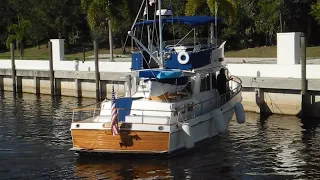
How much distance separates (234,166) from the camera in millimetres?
19953

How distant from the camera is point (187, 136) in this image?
2041 centimetres

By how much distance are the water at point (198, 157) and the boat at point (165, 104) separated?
1.81 ft

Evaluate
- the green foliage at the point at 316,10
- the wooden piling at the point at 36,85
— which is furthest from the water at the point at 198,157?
the green foliage at the point at 316,10

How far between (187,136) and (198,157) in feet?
3.63

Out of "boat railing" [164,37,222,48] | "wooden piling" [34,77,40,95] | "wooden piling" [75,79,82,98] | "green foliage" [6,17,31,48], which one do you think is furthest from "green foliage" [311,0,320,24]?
"green foliage" [6,17,31,48]

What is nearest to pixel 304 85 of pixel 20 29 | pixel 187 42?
pixel 187 42

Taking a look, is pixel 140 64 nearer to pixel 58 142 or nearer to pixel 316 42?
pixel 58 142

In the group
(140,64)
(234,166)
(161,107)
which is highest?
(140,64)

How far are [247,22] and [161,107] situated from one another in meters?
39.1

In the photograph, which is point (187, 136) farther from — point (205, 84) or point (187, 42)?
point (187, 42)

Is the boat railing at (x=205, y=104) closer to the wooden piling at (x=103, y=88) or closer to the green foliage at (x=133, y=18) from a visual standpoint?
the green foliage at (x=133, y=18)

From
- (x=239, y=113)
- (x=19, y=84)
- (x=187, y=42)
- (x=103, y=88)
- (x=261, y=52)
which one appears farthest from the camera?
(x=261, y=52)

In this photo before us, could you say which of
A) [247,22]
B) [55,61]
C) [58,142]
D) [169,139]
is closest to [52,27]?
[247,22]

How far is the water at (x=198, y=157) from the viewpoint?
62.5 ft
